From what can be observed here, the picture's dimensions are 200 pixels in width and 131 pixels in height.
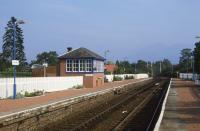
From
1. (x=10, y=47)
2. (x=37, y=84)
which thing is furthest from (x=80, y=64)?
(x=10, y=47)

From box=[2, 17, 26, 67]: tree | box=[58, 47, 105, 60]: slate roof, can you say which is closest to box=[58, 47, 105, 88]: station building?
box=[58, 47, 105, 60]: slate roof

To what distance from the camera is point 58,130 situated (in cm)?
1931

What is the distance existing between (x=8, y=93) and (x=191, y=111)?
45.8ft

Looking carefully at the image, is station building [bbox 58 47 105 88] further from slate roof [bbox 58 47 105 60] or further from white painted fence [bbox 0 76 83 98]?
white painted fence [bbox 0 76 83 98]

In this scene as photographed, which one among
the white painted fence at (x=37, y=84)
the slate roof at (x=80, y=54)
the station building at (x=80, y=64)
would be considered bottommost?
the white painted fence at (x=37, y=84)

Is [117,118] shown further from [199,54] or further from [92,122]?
[199,54]

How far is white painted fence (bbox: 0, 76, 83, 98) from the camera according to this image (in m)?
30.9

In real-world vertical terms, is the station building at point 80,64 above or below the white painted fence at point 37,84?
above

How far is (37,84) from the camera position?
37469mm

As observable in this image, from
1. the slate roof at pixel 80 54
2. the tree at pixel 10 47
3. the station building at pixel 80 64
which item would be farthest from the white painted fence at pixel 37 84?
the tree at pixel 10 47

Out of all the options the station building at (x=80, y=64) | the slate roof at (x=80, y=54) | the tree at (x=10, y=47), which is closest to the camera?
the station building at (x=80, y=64)

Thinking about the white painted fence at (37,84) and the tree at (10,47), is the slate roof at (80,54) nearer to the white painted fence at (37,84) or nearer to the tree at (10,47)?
the white painted fence at (37,84)

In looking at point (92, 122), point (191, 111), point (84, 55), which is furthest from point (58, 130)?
point (84, 55)

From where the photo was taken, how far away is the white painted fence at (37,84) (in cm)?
→ 3087
